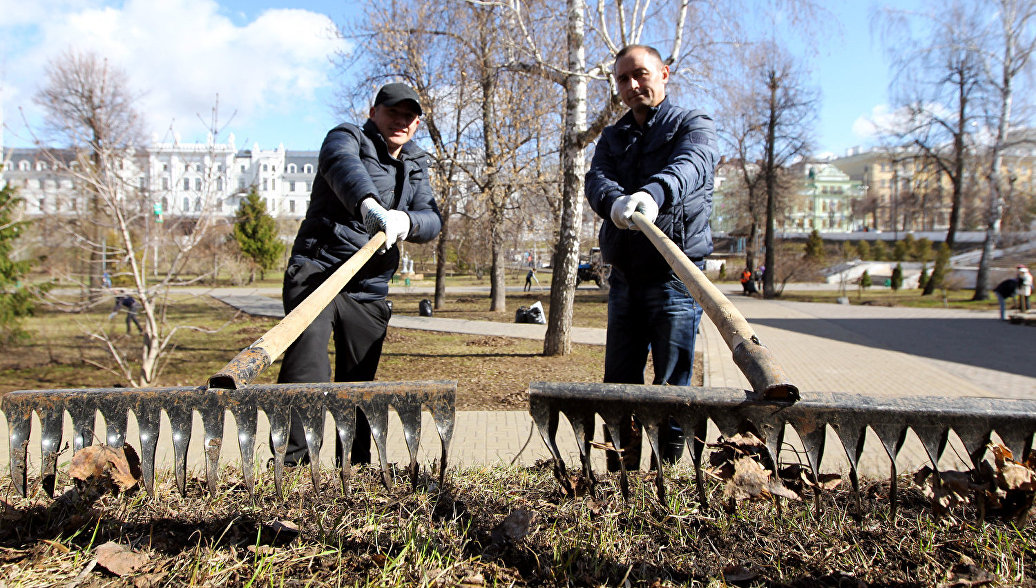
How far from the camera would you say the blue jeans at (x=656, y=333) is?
9.07 ft

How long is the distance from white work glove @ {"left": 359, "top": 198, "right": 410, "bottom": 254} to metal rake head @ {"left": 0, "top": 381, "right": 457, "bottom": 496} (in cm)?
105

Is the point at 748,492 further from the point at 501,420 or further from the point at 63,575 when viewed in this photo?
the point at 501,420

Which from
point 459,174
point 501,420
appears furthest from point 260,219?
point 501,420

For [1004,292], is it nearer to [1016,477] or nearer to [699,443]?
[1016,477]

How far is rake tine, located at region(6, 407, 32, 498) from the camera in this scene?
1794mm

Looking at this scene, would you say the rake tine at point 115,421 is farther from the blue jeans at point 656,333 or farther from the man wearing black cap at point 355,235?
the blue jeans at point 656,333

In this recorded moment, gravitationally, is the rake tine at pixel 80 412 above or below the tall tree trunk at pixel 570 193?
below

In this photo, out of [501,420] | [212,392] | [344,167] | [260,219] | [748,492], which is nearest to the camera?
[212,392]

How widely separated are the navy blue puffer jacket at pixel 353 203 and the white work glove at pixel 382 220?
2.1 inches

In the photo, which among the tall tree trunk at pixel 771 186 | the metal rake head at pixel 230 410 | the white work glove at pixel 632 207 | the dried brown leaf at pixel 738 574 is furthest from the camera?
the tall tree trunk at pixel 771 186

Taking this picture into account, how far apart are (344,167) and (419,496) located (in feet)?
4.75

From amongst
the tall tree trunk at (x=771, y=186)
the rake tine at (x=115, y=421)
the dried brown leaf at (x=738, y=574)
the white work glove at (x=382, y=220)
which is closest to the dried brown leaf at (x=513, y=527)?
the dried brown leaf at (x=738, y=574)

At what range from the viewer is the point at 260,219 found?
120 ft

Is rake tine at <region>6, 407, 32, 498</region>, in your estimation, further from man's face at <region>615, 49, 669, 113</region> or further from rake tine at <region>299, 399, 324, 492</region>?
man's face at <region>615, 49, 669, 113</region>
